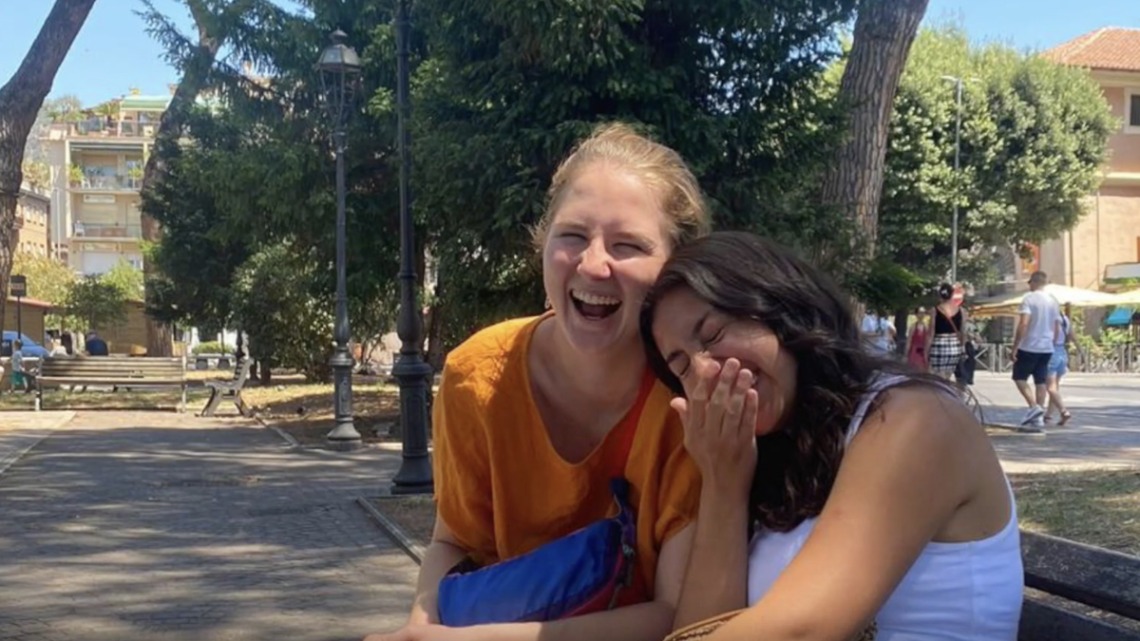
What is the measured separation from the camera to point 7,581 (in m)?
6.89

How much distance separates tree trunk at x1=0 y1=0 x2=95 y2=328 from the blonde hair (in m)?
19.2

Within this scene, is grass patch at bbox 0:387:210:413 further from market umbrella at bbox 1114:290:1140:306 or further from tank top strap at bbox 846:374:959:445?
market umbrella at bbox 1114:290:1140:306

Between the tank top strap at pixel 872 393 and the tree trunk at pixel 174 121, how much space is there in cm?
1523

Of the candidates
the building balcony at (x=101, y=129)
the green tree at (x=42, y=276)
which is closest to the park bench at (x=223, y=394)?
the green tree at (x=42, y=276)

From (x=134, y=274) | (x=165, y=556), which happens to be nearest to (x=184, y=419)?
(x=165, y=556)

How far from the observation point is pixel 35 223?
8000cm

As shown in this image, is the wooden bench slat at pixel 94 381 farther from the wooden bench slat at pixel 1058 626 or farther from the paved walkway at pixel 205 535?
the wooden bench slat at pixel 1058 626

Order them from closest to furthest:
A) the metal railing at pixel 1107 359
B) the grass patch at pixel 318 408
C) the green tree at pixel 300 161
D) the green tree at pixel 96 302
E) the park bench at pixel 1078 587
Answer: the park bench at pixel 1078 587
the green tree at pixel 300 161
the grass patch at pixel 318 408
the metal railing at pixel 1107 359
the green tree at pixel 96 302

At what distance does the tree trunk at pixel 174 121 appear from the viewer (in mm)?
16531

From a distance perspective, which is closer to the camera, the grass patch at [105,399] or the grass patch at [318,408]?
the grass patch at [318,408]

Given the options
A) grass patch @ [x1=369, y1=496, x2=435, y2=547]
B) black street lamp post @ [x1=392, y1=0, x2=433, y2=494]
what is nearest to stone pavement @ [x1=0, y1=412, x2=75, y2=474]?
black street lamp post @ [x1=392, y1=0, x2=433, y2=494]

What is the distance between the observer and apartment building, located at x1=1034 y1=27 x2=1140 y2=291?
43.8 m

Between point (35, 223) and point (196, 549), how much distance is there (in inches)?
3106

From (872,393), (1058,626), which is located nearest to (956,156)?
(1058,626)
